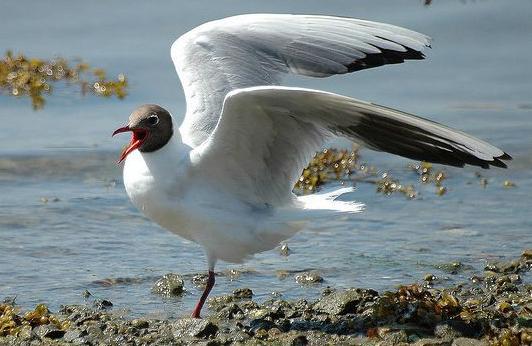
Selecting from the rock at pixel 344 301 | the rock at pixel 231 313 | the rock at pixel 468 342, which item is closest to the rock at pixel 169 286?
the rock at pixel 231 313

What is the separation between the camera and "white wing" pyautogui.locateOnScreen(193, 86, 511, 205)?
630 centimetres

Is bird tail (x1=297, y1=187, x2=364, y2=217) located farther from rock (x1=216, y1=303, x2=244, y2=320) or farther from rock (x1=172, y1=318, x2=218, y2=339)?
rock (x1=172, y1=318, x2=218, y2=339)

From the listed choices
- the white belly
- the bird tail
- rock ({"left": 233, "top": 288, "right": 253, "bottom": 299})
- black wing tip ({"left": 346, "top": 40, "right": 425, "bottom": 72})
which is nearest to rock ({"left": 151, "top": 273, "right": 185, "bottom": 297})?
rock ({"left": 233, "top": 288, "right": 253, "bottom": 299})

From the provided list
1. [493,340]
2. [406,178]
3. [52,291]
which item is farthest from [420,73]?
[493,340]

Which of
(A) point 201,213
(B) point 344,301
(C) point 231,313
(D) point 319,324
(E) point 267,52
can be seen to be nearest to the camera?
(D) point 319,324

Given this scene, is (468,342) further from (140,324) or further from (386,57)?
(386,57)

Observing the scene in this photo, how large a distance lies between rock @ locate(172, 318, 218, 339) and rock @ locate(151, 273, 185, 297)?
106 cm

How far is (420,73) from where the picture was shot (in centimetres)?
1282

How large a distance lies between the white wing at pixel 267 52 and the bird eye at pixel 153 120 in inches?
13.4

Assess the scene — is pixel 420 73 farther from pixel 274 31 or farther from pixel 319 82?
pixel 274 31

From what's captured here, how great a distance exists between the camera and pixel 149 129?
7.14 metres

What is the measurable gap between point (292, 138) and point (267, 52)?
1229 mm

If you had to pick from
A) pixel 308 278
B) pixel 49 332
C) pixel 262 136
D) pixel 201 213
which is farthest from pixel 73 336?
pixel 308 278

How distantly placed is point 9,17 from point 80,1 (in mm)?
856
